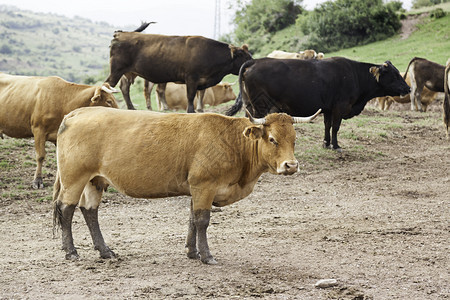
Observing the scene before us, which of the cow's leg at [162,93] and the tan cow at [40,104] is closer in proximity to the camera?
the tan cow at [40,104]

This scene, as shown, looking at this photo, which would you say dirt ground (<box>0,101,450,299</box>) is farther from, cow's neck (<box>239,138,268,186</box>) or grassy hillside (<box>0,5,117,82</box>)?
grassy hillside (<box>0,5,117,82</box>)

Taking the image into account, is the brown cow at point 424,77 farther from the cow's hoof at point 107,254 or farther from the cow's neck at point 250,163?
the cow's hoof at point 107,254

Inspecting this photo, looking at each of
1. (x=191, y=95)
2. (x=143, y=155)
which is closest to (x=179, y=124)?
(x=143, y=155)

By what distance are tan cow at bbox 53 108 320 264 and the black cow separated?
6.47 metres

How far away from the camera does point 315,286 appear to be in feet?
19.1

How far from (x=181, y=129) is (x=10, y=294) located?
235 centimetres

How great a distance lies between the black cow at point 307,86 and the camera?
13102mm

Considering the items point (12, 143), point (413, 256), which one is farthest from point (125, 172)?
point (12, 143)

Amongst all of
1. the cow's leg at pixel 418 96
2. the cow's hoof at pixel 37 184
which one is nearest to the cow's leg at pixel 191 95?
the cow's hoof at pixel 37 184

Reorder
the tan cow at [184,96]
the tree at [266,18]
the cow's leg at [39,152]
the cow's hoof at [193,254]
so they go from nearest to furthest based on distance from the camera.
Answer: the cow's hoof at [193,254]
the cow's leg at [39,152]
the tan cow at [184,96]
the tree at [266,18]

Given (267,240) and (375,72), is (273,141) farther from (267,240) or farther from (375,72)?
(375,72)

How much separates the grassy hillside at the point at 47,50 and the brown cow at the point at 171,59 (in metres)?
73.2

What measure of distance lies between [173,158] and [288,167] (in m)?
1.21

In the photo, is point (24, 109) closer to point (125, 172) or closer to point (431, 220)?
point (125, 172)
